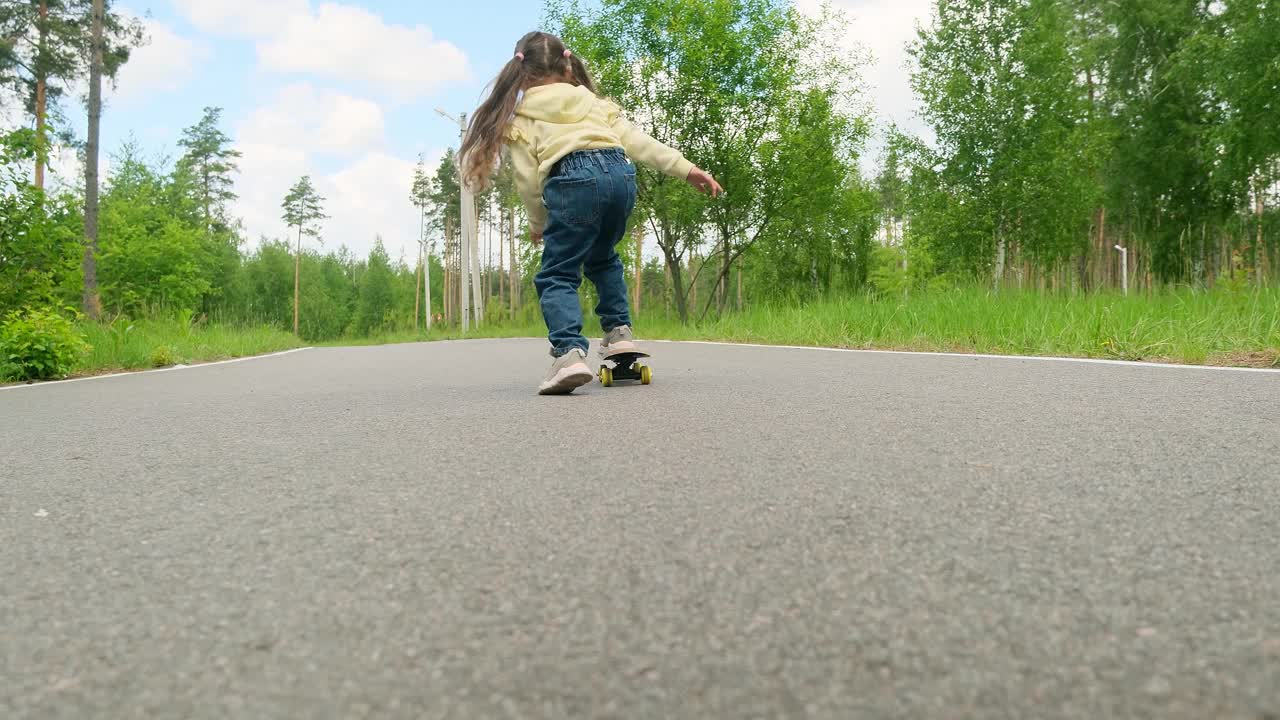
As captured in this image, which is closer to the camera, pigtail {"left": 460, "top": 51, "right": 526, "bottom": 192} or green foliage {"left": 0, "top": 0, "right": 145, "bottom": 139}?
pigtail {"left": 460, "top": 51, "right": 526, "bottom": 192}

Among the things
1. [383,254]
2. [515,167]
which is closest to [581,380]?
[515,167]

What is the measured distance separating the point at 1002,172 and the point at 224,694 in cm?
2738

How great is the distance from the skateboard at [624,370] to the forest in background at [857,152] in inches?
211

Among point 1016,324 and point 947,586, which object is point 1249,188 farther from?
point 947,586

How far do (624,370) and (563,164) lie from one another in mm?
1253

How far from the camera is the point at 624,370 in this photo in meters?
5.05

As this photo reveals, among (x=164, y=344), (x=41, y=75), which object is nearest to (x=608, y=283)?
(x=164, y=344)

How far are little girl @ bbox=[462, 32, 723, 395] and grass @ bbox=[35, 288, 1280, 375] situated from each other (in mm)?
3484

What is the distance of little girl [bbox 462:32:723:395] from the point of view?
4.56 m

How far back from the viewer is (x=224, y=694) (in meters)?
1.04

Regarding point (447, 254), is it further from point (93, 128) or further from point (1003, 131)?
point (1003, 131)

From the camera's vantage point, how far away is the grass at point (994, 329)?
575cm

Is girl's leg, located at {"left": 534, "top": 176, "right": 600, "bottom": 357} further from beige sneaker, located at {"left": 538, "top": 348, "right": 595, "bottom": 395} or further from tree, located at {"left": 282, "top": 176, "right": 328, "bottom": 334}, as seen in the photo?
tree, located at {"left": 282, "top": 176, "right": 328, "bottom": 334}

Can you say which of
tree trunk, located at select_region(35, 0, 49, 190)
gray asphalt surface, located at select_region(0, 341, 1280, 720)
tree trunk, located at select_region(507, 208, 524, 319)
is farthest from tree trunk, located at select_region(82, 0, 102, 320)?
tree trunk, located at select_region(507, 208, 524, 319)
